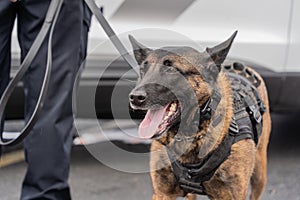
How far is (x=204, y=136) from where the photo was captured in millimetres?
2688

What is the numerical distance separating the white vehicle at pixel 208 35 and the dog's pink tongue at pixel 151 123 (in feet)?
5.34

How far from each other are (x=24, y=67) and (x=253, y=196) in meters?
1.65

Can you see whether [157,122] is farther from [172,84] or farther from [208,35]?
[208,35]

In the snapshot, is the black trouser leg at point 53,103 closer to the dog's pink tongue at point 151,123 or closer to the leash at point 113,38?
the leash at point 113,38

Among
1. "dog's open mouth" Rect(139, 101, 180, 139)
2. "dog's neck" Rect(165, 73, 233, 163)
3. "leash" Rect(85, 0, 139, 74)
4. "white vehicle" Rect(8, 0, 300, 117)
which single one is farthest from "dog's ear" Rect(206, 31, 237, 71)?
"white vehicle" Rect(8, 0, 300, 117)

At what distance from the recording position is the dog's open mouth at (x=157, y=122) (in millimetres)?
2467

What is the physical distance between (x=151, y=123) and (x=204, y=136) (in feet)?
1.09

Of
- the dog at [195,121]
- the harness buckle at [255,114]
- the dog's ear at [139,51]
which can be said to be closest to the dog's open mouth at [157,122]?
the dog at [195,121]

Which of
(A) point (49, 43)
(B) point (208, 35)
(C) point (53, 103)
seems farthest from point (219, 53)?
(B) point (208, 35)

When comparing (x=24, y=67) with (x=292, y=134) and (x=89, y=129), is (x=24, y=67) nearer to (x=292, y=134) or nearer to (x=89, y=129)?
(x=89, y=129)

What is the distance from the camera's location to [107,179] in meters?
4.45

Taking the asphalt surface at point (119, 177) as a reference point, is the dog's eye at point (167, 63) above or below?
above

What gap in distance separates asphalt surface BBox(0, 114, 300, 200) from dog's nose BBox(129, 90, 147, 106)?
1049 millimetres

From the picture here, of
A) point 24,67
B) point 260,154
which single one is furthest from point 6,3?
point 260,154
